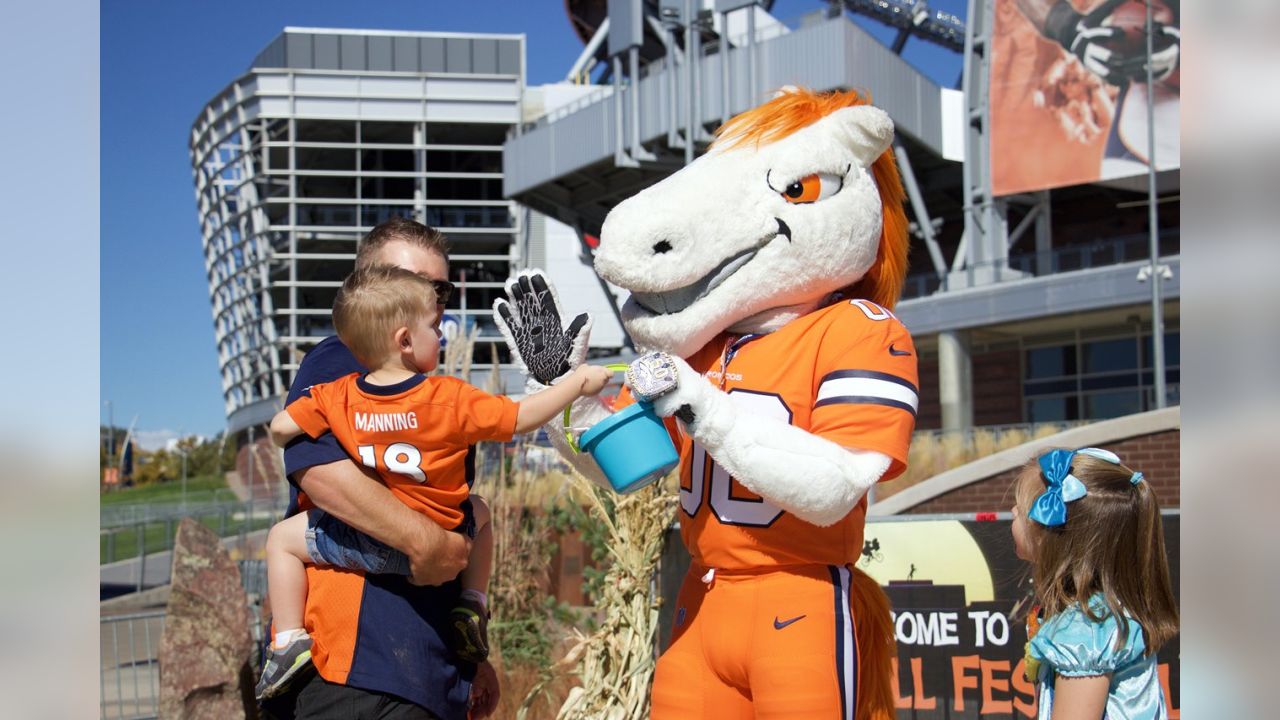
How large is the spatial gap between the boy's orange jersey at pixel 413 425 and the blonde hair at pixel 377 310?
10 cm

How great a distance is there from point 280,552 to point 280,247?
43.7 m

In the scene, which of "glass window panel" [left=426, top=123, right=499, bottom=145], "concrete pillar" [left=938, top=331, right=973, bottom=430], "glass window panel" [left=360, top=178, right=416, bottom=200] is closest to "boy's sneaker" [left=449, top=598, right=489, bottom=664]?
"concrete pillar" [left=938, top=331, right=973, bottom=430]

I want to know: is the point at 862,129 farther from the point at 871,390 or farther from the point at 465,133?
the point at 465,133

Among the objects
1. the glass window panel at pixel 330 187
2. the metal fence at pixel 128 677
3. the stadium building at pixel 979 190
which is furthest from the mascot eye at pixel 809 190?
the glass window panel at pixel 330 187

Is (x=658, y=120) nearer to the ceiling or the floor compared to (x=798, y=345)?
nearer to the ceiling

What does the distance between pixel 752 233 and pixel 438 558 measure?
1.04 m

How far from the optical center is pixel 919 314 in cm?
2481

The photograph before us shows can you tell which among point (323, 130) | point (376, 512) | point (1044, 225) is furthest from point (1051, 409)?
point (323, 130)

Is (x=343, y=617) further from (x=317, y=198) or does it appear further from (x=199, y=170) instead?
(x=199, y=170)

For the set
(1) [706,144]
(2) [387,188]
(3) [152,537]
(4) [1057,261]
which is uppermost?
(2) [387,188]

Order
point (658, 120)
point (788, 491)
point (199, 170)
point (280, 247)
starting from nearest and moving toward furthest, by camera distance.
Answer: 1. point (788, 491)
2. point (658, 120)
3. point (280, 247)
4. point (199, 170)

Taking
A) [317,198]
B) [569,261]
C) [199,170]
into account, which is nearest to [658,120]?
[569,261]

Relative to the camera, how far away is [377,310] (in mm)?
2484

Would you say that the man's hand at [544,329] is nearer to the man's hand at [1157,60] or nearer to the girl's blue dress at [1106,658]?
the girl's blue dress at [1106,658]
